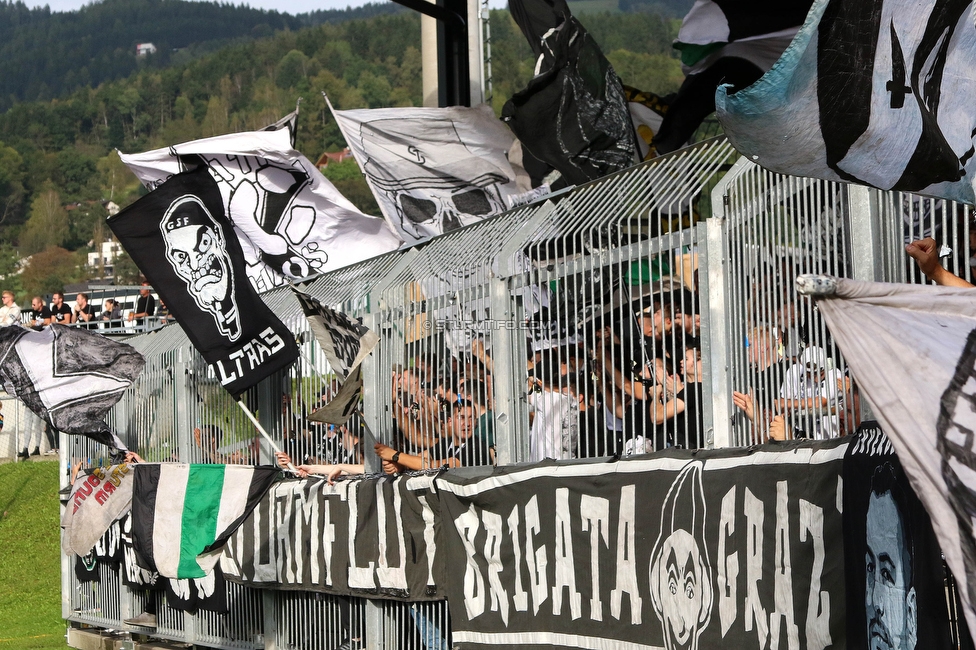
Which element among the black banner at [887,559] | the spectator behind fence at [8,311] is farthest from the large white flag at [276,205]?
the spectator behind fence at [8,311]

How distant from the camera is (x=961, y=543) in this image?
13.3 feet

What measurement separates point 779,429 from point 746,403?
1.01ft

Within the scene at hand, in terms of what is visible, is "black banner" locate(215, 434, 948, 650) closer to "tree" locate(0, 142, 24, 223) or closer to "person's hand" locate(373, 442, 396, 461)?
"person's hand" locate(373, 442, 396, 461)

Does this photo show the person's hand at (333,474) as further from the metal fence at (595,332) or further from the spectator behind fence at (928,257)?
the spectator behind fence at (928,257)

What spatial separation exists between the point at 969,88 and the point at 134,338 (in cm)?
1319

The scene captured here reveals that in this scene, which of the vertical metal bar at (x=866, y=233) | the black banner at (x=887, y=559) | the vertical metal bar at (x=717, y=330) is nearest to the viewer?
the black banner at (x=887, y=559)

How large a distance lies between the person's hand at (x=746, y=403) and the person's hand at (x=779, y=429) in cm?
20

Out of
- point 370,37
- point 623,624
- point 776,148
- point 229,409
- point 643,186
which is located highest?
point 370,37

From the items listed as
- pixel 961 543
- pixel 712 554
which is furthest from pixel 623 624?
pixel 961 543

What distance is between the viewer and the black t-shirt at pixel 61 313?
2840 cm

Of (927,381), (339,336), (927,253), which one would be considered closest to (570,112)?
(339,336)

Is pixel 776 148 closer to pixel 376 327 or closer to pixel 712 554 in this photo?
pixel 712 554

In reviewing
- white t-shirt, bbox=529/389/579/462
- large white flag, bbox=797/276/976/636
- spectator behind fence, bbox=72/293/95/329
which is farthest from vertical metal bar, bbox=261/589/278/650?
spectator behind fence, bbox=72/293/95/329

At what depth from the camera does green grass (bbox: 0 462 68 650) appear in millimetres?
16484
